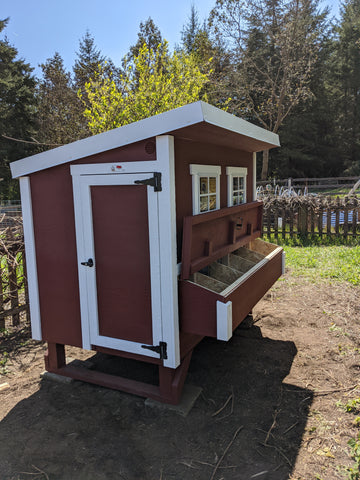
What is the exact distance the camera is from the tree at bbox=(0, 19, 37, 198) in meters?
31.0

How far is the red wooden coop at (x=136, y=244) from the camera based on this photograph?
3.19m

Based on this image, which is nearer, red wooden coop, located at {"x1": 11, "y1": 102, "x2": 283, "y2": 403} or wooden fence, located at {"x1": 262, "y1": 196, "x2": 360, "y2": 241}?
red wooden coop, located at {"x1": 11, "y1": 102, "x2": 283, "y2": 403}

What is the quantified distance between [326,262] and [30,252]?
6540 mm

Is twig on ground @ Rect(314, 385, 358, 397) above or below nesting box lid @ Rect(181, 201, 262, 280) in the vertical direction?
below

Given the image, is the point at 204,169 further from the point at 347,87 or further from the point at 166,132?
the point at 347,87

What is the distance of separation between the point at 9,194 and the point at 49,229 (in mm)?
32810

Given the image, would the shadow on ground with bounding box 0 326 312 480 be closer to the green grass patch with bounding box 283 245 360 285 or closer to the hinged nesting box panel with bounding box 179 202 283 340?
the hinged nesting box panel with bounding box 179 202 283 340

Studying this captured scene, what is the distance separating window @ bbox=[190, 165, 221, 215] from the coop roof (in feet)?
0.98

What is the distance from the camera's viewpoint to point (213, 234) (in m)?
3.98

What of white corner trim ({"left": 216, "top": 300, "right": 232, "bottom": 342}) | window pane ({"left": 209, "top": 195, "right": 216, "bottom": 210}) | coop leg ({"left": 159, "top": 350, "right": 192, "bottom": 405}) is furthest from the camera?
window pane ({"left": 209, "top": 195, "right": 216, "bottom": 210})

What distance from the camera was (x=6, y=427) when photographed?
332 cm

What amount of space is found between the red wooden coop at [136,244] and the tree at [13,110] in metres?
29.6

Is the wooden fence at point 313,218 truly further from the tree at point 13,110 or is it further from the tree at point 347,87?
the tree at point 13,110

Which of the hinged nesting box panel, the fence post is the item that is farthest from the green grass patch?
the hinged nesting box panel
